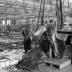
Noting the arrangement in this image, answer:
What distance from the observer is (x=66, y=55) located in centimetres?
475

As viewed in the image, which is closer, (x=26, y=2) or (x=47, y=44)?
(x=47, y=44)

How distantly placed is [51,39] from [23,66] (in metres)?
1.24

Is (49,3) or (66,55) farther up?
(49,3)

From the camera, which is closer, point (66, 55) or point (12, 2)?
point (66, 55)

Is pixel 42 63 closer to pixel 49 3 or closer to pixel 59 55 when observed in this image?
pixel 59 55

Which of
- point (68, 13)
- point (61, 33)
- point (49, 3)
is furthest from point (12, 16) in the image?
point (61, 33)

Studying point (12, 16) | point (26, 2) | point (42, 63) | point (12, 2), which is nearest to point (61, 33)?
point (42, 63)

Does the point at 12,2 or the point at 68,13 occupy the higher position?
the point at 12,2

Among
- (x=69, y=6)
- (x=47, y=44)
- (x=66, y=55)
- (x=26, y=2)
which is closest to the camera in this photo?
(x=47, y=44)

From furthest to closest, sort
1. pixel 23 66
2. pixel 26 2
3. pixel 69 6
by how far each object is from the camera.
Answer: pixel 69 6 < pixel 26 2 < pixel 23 66

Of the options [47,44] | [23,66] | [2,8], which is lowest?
[23,66]

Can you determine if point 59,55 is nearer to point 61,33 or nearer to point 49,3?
point 61,33

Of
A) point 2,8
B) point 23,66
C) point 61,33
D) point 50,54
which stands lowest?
point 23,66

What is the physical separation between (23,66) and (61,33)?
1.87m
